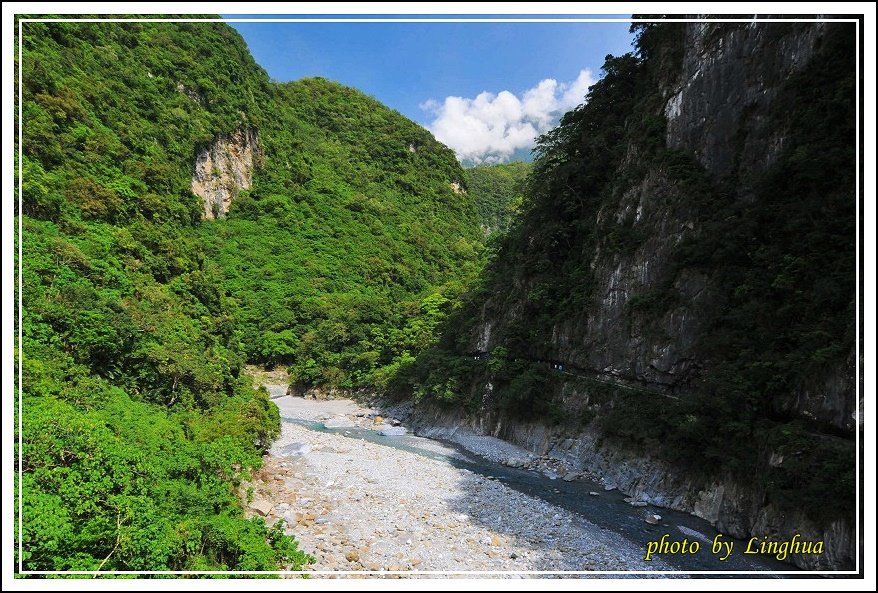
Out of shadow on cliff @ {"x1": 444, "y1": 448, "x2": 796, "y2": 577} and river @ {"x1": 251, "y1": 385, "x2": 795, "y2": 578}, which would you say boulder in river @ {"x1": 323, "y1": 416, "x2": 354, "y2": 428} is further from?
shadow on cliff @ {"x1": 444, "y1": 448, "x2": 796, "y2": 577}

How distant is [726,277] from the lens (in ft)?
45.6

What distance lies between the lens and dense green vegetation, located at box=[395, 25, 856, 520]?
10148 millimetres

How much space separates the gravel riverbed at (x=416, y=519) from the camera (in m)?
9.39

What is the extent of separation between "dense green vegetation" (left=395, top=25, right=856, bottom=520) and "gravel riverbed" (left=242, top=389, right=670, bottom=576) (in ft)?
13.2

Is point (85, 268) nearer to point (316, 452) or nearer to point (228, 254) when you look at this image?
point (316, 452)

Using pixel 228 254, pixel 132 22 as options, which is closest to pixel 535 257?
pixel 228 254

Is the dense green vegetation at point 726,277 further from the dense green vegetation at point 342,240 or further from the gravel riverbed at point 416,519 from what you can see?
the dense green vegetation at point 342,240

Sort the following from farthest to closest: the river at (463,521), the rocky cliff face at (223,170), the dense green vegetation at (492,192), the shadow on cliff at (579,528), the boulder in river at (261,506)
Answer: the dense green vegetation at (492,192)
the rocky cliff face at (223,170)
the boulder in river at (261,506)
the shadow on cliff at (579,528)
the river at (463,521)

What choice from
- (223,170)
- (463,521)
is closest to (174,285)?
(463,521)

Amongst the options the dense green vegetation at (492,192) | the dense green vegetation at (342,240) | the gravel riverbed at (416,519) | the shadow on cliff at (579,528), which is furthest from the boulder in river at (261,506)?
the dense green vegetation at (492,192)

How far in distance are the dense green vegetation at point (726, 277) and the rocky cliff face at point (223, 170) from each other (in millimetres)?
38344

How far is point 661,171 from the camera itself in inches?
687

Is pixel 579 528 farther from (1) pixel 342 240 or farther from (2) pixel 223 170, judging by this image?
(2) pixel 223 170

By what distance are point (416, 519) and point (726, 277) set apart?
38.6 ft
